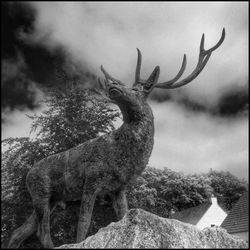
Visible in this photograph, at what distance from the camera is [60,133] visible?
12.5 meters

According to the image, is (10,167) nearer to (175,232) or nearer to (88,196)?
(88,196)

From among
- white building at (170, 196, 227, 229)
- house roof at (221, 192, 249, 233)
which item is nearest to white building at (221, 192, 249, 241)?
house roof at (221, 192, 249, 233)

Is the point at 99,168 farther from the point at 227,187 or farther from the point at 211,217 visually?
the point at 227,187

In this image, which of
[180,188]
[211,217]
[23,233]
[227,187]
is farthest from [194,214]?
[23,233]

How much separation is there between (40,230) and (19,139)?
7913mm

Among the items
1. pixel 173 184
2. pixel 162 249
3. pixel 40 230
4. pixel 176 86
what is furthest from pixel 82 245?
pixel 173 184

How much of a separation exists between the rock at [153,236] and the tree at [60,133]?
6462 millimetres

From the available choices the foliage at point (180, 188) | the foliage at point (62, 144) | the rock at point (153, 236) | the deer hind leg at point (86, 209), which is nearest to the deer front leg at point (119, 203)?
the deer hind leg at point (86, 209)

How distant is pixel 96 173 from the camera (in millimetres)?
5961

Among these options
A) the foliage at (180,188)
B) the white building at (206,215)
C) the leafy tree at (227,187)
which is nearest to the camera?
the white building at (206,215)

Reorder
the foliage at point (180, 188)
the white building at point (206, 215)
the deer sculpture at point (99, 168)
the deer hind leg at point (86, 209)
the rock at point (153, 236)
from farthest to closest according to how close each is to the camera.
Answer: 1. the foliage at point (180, 188)
2. the white building at point (206, 215)
3. the deer sculpture at point (99, 168)
4. the deer hind leg at point (86, 209)
5. the rock at point (153, 236)

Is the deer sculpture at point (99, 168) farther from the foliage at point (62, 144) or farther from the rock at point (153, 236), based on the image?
the foliage at point (62, 144)

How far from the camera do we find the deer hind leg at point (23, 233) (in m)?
5.86

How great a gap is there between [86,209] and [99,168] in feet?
2.31
